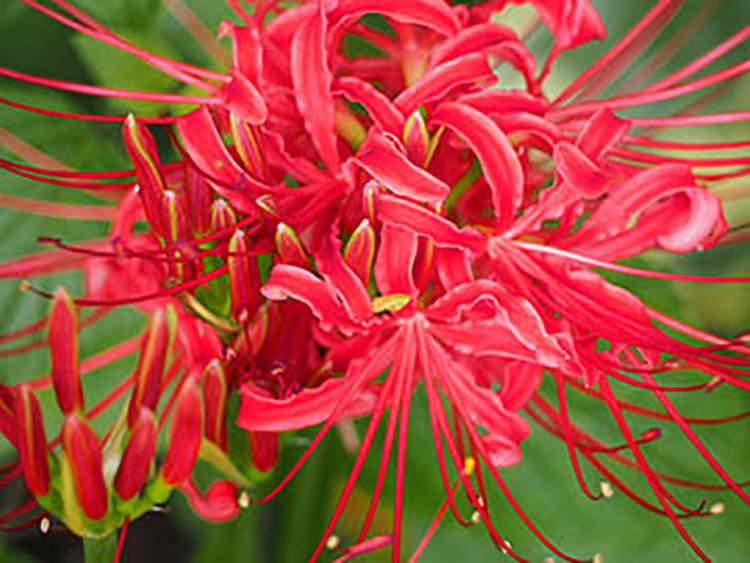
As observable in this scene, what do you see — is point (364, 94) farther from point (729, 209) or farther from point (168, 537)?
point (168, 537)

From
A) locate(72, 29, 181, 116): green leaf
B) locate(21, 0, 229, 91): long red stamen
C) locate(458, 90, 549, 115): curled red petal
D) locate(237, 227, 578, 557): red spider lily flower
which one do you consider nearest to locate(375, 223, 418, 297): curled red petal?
locate(237, 227, 578, 557): red spider lily flower

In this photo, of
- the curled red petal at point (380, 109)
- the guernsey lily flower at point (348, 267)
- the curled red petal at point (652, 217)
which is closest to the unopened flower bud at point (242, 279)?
the guernsey lily flower at point (348, 267)

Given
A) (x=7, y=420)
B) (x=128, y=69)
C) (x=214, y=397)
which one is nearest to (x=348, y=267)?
(x=214, y=397)

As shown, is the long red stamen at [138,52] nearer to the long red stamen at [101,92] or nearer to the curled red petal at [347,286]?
the long red stamen at [101,92]

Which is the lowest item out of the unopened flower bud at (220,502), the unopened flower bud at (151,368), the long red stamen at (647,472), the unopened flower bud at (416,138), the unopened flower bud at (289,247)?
the long red stamen at (647,472)

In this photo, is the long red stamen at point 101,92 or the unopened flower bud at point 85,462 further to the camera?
the long red stamen at point 101,92

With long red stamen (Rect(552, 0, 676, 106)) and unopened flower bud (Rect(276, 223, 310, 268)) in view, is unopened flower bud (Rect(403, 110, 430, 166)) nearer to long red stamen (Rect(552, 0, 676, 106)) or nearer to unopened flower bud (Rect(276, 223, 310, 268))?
unopened flower bud (Rect(276, 223, 310, 268))

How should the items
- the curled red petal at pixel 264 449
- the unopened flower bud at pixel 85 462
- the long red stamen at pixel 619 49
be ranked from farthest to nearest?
the long red stamen at pixel 619 49 → the curled red petal at pixel 264 449 → the unopened flower bud at pixel 85 462

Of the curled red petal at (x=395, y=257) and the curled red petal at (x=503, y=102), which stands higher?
the curled red petal at (x=503, y=102)
